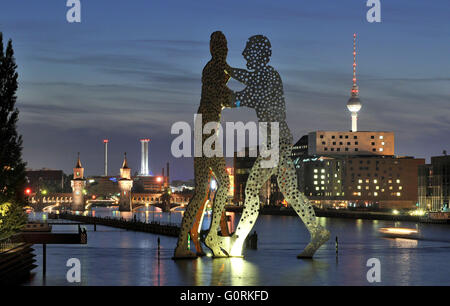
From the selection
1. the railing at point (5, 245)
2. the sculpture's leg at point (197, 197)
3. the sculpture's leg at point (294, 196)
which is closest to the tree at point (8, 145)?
the railing at point (5, 245)

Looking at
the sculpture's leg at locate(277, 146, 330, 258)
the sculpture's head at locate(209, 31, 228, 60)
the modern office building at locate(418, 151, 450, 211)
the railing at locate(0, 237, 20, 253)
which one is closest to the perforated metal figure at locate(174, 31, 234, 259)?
the sculpture's head at locate(209, 31, 228, 60)

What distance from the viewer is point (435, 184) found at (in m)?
147

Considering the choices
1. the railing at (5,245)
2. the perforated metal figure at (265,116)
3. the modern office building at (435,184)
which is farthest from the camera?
the modern office building at (435,184)

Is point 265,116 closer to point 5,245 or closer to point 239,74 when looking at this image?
point 239,74

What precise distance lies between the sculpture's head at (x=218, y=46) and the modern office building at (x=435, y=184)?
106 m

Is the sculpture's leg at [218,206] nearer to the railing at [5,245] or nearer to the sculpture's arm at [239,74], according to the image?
the sculpture's arm at [239,74]

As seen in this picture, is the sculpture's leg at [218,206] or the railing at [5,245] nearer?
the railing at [5,245]

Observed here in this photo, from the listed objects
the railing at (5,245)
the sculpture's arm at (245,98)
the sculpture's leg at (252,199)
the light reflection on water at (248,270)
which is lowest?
the light reflection on water at (248,270)

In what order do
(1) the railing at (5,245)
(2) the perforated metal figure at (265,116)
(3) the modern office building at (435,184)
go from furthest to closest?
1. (3) the modern office building at (435,184)
2. (2) the perforated metal figure at (265,116)
3. (1) the railing at (5,245)

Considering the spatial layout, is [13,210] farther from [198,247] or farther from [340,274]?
[340,274]

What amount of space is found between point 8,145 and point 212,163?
43.4ft

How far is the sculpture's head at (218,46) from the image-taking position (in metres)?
44.5

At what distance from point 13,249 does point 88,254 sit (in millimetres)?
20632
